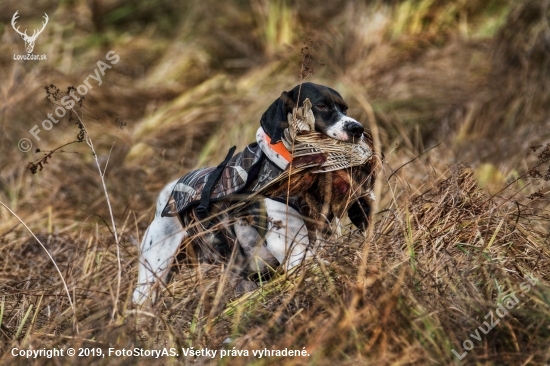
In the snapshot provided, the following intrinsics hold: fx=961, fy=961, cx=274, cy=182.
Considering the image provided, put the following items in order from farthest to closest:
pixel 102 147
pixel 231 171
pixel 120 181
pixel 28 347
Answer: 1. pixel 102 147
2. pixel 120 181
3. pixel 231 171
4. pixel 28 347

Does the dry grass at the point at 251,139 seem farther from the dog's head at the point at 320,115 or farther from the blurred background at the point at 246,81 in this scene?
the dog's head at the point at 320,115

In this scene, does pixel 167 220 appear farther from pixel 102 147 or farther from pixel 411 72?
pixel 411 72

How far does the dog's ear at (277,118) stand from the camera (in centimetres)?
405

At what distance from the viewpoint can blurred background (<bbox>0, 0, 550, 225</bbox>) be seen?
7281mm

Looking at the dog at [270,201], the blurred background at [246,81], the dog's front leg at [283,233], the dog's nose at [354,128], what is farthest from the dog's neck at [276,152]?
the blurred background at [246,81]

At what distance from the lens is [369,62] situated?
28.3 feet

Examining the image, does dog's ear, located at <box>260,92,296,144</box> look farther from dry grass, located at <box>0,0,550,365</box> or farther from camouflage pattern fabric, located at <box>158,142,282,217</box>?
dry grass, located at <box>0,0,550,365</box>

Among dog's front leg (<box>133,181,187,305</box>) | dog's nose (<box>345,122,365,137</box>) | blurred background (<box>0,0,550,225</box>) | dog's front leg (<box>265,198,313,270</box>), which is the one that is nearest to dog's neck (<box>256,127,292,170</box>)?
dog's front leg (<box>265,198,313,270</box>)

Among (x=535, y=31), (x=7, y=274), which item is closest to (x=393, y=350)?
(x=7, y=274)

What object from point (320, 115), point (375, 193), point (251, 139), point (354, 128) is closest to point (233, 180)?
point (320, 115)

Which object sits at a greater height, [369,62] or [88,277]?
[369,62]

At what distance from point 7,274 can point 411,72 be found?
14.8 ft

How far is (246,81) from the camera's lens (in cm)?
859

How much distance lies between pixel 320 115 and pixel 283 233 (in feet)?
1.75
